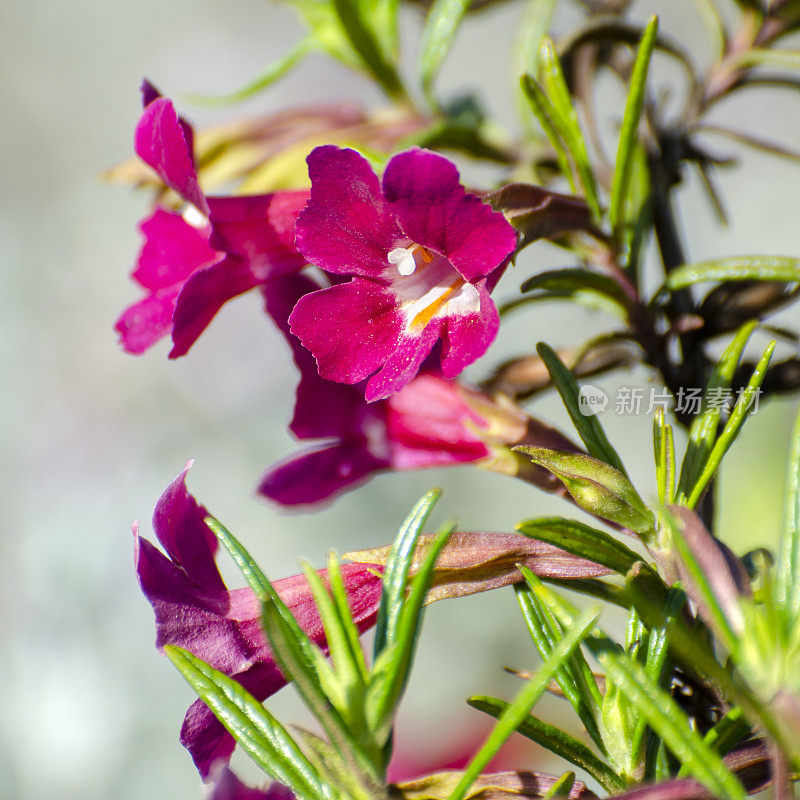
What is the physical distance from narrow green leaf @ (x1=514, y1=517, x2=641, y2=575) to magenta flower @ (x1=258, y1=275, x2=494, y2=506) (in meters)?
0.23

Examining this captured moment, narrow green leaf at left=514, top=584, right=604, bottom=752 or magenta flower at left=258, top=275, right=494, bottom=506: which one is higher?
magenta flower at left=258, top=275, right=494, bottom=506

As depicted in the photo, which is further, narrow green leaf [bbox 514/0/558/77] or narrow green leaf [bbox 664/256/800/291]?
narrow green leaf [bbox 514/0/558/77]

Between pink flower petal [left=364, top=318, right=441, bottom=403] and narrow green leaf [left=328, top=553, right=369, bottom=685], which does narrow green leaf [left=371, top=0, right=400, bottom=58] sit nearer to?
pink flower petal [left=364, top=318, right=441, bottom=403]

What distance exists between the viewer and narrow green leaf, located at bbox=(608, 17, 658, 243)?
0.63 metres

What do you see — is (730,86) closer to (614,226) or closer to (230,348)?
(614,226)

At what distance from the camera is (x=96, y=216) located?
10.1 feet

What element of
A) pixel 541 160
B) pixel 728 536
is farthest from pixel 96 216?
pixel 541 160

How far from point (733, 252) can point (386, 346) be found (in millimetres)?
2392

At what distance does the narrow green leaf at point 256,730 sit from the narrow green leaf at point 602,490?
216 millimetres

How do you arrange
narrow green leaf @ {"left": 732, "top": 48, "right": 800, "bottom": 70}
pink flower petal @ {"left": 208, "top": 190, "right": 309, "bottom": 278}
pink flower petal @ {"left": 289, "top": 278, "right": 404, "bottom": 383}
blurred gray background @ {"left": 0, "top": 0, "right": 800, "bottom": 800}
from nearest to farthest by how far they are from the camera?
pink flower petal @ {"left": 289, "top": 278, "right": 404, "bottom": 383} < pink flower petal @ {"left": 208, "top": 190, "right": 309, "bottom": 278} < narrow green leaf @ {"left": 732, "top": 48, "right": 800, "bottom": 70} < blurred gray background @ {"left": 0, "top": 0, "right": 800, "bottom": 800}

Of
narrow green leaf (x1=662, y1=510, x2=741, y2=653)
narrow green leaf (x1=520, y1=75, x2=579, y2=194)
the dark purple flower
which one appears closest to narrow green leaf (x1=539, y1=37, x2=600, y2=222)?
narrow green leaf (x1=520, y1=75, x2=579, y2=194)

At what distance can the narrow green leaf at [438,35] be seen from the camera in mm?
852

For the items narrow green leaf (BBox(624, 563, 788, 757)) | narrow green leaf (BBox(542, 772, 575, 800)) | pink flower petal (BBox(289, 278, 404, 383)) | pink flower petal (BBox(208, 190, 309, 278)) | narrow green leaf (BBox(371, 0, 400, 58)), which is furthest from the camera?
narrow green leaf (BBox(371, 0, 400, 58))

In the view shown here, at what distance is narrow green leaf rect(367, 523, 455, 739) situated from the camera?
42cm
